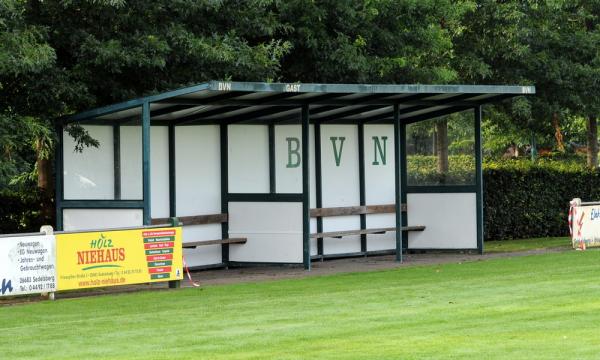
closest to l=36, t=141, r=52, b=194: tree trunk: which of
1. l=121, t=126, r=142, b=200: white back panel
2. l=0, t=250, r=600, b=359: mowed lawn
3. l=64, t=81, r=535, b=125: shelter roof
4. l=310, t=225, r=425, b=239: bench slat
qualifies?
l=64, t=81, r=535, b=125: shelter roof

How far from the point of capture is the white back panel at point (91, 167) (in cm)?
2077

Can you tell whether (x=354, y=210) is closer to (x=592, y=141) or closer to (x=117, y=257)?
(x=117, y=257)

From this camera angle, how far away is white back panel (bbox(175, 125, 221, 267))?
22.9 m

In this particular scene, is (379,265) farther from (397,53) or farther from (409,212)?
(397,53)

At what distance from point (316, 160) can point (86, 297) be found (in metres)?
7.43

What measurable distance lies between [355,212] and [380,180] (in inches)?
43.2

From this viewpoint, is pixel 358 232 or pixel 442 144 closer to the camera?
pixel 358 232

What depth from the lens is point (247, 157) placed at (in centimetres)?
2362

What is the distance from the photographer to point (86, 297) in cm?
1856

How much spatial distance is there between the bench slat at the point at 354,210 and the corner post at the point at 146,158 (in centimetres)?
531

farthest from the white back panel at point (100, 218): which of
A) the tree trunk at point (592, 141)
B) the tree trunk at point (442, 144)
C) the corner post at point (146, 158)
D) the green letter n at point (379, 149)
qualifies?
the tree trunk at point (592, 141)

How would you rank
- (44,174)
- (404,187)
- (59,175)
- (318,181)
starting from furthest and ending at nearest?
(404,187)
(318,181)
(44,174)
(59,175)

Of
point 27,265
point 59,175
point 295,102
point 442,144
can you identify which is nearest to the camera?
point 27,265

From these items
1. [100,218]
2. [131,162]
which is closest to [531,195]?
[131,162]
